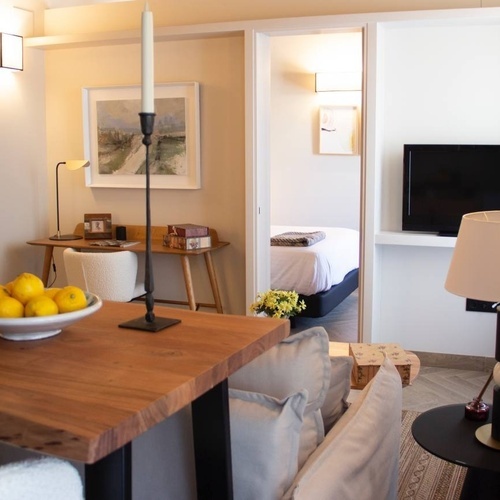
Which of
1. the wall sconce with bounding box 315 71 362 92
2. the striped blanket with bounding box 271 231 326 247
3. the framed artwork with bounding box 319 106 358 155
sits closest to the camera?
the striped blanket with bounding box 271 231 326 247

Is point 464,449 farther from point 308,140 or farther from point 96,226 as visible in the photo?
point 308,140

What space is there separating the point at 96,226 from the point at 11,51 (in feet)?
4.46

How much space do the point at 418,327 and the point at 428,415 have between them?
2323 mm

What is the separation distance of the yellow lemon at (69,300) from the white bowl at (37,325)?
25 mm

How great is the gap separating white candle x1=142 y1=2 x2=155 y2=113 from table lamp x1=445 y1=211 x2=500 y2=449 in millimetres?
1089

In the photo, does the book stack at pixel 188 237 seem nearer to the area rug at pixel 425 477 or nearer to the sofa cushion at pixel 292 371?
the area rug at pixel 425 477

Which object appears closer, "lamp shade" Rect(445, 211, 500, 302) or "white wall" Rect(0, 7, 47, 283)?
"lamp shade" Rect(445, 211, 500, 302)

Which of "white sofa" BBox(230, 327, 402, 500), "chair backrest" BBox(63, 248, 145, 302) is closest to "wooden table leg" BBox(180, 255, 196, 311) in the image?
"chair backrest" BBox(63, 248, 145, 302)

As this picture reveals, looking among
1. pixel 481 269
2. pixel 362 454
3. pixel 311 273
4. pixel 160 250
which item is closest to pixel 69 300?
pixel 362 454

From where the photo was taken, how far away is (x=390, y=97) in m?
4.45

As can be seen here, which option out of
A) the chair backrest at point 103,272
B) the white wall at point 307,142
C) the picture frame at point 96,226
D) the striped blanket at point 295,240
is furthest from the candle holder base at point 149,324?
the white wall at point 307,142

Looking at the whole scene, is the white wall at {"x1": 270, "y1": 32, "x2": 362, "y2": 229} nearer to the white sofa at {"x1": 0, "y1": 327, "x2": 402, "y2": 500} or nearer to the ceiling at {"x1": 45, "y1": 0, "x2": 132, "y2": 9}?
the ceiling at {"x1": 45, "y1": 0, "x2": 132, "y2": 9}

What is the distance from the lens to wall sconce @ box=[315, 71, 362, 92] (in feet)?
22.7

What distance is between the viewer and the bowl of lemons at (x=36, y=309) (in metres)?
1.29
